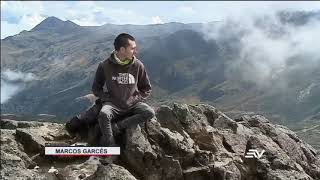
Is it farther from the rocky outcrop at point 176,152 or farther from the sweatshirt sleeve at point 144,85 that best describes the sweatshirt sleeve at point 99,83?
the rocky outcrop at point 176,152

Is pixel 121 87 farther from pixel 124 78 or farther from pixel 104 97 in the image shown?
pixel 104 97

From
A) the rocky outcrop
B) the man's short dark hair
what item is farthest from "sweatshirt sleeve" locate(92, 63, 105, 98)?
the rocky outcrop

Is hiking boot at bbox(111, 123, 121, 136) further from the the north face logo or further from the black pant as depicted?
the the north face logo

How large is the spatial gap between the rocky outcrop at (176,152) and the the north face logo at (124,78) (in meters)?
2.27

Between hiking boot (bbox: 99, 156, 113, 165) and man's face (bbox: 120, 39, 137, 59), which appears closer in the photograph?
hiking boot (bbox: 99, 156, 113, 165)

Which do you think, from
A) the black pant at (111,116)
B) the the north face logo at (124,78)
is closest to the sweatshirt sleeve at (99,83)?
the black pant at (111,116)

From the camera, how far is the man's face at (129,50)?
867 inches

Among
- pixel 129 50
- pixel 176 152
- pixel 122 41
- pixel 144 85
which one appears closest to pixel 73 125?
pixel 144 85

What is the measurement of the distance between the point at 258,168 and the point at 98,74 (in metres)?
9.80

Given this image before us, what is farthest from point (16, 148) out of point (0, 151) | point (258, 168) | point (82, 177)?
point (258, 168)

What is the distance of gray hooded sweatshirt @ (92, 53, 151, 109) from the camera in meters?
22.8

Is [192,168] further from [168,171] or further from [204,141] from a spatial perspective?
[204,141]

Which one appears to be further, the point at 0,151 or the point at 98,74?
the point at 98,74

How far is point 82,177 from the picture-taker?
20719 millimetres
